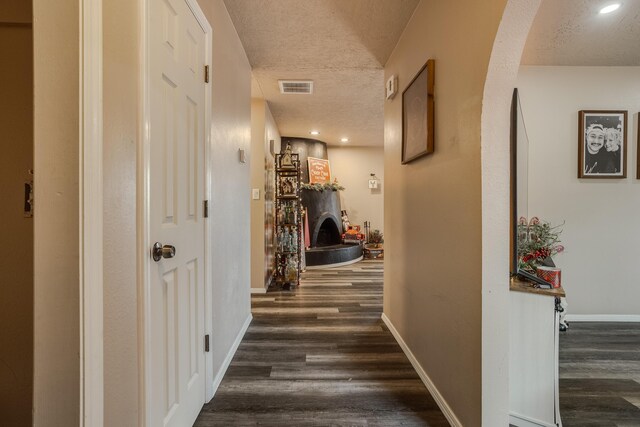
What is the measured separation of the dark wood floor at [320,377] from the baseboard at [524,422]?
34 cm

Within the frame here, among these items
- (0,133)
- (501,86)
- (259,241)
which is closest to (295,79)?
(259,241)

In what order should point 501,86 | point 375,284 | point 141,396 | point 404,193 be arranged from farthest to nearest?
point 375,284 → point 404,193 → point 501,86 → point 141,396

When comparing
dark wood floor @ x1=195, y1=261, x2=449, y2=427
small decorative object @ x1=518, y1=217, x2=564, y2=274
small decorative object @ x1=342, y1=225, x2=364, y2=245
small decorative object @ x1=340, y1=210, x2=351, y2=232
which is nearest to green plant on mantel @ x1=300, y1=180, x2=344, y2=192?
small decorative object @ x1=340, y1=210, x2=351, y2=232

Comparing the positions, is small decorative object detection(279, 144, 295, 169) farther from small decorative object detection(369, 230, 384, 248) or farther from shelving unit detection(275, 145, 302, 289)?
small decorative object detection(369, 230, 384, 248)

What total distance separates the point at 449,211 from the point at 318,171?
14.4 ft

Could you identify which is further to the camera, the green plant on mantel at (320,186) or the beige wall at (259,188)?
the green plant on mantel at (320,186)

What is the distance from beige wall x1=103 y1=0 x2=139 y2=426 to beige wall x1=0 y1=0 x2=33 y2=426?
44 centimetres

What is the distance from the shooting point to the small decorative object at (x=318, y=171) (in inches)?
218

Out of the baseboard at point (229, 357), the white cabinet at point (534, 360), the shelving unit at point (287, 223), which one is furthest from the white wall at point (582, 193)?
the baseboard at point (229, 357)

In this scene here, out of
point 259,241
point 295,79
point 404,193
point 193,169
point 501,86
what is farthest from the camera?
point 259,241

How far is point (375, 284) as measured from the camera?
4.02m

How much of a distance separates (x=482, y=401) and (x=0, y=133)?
2.10 metres

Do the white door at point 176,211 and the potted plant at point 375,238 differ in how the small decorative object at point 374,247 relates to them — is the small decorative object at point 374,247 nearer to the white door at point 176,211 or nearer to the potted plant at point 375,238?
the potted plant at point 375,238

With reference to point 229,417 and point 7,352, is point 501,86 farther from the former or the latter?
point 7,352
